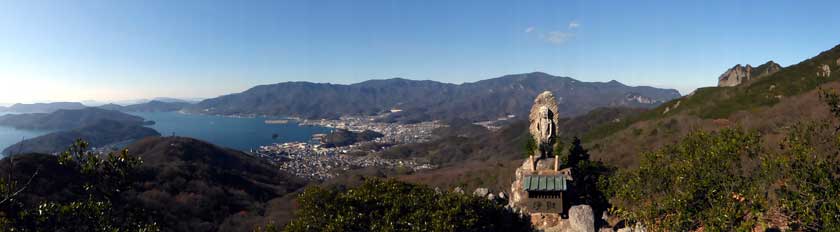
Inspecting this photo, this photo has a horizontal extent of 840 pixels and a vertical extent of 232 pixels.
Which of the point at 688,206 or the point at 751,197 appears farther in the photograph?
the point at 688,206

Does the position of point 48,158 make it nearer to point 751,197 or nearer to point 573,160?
point 573,160


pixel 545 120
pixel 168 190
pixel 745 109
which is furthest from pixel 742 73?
pixel 168 190

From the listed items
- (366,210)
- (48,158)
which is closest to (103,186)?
(366,210)

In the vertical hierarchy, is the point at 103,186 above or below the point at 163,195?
above

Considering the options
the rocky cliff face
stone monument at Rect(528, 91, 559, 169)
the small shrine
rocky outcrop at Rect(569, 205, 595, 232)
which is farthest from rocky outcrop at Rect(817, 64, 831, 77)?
rocky outcrop at Rect(569, 205, 595, 232)

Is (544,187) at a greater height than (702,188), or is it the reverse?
(702,188)

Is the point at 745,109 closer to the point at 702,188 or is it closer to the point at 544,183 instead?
the point at 544,183

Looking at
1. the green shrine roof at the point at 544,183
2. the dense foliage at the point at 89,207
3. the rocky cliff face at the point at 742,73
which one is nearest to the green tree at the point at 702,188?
the green shrine roof at the point at 544,183

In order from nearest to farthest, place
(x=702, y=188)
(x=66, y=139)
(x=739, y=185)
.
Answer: (x=739, y=185)
(x=702, y=188)
(x=66, y=139)

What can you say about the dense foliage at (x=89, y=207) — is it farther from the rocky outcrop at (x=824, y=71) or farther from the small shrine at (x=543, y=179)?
the rocky outcrop at (x=824, y=71)
